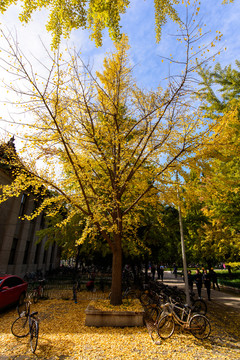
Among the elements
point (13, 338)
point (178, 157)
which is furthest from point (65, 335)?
point (178, 157)

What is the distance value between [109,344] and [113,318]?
5.03ft

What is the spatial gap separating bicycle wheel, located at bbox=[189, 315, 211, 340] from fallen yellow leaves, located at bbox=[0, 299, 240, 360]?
20cm

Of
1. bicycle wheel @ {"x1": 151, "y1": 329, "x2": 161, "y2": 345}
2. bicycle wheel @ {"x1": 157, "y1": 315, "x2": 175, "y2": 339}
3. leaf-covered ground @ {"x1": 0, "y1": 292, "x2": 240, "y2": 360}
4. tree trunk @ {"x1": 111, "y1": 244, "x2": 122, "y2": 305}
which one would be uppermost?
tree trunk @ {"x1": 111, "y1": 244, "x2": 122, "y2": 305}

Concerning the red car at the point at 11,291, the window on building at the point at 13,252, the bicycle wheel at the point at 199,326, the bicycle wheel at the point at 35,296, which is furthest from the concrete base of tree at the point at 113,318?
the window on building at the point at 13,252

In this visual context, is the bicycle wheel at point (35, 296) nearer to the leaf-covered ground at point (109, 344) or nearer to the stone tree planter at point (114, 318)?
the leaf-covered ground at point (109, 344)

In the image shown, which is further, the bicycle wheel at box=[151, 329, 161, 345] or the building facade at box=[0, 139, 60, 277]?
the building facade at box=[0, 139, 60, 277]

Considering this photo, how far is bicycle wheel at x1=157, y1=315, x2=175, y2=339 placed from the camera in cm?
614

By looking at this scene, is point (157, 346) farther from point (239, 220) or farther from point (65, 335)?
point (239, 220)

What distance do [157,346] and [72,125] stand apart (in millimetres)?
7781

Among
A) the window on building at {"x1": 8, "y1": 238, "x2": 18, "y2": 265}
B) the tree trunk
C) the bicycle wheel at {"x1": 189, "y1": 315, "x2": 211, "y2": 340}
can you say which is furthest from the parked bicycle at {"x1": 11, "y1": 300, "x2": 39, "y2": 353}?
the window on building at {"x1": 8, "y1": 238, "x2": 18, "y2": 265}

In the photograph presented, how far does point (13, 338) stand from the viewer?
608 centimetres

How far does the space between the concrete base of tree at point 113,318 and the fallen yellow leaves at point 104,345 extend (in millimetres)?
221

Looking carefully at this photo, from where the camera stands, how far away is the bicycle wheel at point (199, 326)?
6160 millimetres

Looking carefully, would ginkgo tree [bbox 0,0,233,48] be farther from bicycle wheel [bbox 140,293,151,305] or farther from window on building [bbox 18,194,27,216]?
window on building [bbox 18,194,27,216]
